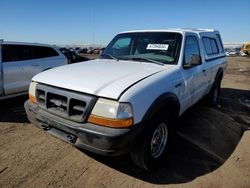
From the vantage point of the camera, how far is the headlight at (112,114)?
263cm

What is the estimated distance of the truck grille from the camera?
278cm

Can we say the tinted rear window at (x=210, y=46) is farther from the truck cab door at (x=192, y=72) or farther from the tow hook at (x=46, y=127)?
the tow hook at (x=46, y=127)

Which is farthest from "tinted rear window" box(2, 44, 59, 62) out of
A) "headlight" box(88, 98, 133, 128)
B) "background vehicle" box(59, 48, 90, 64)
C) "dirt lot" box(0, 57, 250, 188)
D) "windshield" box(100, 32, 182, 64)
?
"headlight" box(88, 98, 133, 128)

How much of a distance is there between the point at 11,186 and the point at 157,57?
2892mm

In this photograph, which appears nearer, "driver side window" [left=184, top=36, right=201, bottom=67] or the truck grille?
the truck grille

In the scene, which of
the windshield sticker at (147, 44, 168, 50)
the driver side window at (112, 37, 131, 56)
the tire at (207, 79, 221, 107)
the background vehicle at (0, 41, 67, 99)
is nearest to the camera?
the windshield sticker at (147, 44, 168, 50)

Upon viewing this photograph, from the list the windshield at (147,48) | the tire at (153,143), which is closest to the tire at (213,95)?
the windshield at (147,48)

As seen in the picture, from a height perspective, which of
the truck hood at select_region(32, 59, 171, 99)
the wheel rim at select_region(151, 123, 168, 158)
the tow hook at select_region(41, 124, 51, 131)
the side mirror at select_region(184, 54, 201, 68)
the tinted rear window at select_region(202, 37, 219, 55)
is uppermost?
the tinted rear window at select_region(202, 37, 219, 55)

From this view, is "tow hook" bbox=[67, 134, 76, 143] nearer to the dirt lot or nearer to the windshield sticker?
the dirt lot

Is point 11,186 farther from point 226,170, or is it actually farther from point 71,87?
point 226,170

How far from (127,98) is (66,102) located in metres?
0.85

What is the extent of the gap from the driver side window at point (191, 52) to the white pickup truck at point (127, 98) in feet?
0.06

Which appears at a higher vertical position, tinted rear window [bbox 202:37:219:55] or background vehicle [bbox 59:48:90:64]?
tinted rear window [bbox 202:37:219:55]

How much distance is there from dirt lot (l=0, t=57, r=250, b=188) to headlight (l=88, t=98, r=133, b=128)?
0.93 m
